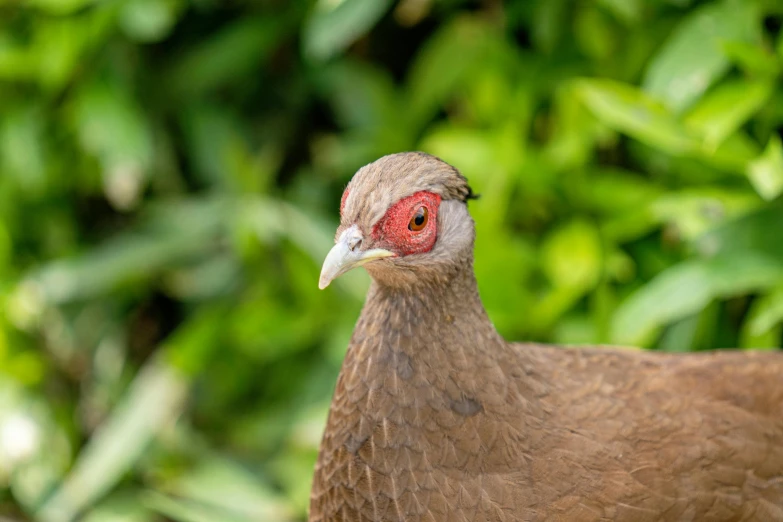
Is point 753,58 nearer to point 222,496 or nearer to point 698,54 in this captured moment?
point 698,54

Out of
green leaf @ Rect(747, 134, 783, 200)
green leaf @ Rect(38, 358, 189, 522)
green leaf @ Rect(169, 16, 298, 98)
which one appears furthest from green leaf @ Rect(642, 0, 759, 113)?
green leaf @ Rect(38, 358, 189, 522)

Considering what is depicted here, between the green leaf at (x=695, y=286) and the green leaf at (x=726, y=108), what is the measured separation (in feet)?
0.91

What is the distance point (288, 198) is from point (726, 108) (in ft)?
4.78

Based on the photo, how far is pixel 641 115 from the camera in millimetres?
1968

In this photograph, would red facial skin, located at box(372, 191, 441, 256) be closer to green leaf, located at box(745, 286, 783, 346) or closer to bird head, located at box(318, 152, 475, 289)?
bird head, located at box(318, 152, 475, 289)

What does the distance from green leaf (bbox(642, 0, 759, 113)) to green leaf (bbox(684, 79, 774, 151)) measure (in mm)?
41

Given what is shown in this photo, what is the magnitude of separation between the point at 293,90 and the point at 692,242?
1.59 metres

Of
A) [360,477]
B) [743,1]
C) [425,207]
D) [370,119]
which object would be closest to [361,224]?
[425,207]

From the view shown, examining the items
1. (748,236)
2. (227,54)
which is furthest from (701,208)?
(227,54)

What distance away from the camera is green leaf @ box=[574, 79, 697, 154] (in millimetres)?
1938

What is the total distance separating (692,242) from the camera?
79.2 inches

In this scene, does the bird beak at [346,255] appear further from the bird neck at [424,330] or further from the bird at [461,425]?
the bird neck at [424,330]

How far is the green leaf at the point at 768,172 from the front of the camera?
1918 millimetres

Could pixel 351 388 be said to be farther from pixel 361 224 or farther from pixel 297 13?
pixel 297 13
